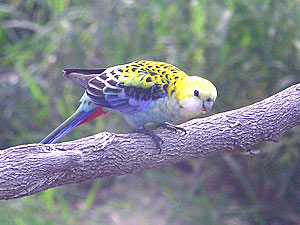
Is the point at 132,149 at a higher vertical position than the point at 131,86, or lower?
lower

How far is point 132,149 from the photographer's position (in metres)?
1.83

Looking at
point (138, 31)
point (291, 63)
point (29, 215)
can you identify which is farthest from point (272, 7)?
point (29, 215)

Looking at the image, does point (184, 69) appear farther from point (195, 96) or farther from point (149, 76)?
point (195, 96)

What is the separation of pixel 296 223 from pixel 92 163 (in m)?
1.79

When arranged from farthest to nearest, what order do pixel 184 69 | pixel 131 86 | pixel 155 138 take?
pixel 184 69
pixel 131 86
pixel 155 138

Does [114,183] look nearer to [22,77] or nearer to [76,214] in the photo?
[76,214]

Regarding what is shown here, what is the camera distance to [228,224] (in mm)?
2973

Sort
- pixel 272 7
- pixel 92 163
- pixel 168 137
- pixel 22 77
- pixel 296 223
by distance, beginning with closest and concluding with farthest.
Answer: pixel 92 163 → pixel 168 137 → pixel 296 223 → pixel 272 7 → pixel 22 77

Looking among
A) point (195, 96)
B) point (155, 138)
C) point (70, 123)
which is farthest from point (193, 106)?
point (70, 123)

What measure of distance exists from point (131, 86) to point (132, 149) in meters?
0.31

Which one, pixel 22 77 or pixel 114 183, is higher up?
pixel 22 77

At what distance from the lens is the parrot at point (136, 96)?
1.91 m

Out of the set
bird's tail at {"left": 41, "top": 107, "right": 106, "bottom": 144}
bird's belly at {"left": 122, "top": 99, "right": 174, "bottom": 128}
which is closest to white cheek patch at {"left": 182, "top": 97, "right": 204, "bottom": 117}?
bird's belly at {"left": 122, "top": 99, "right": 174, "bottom": 128}

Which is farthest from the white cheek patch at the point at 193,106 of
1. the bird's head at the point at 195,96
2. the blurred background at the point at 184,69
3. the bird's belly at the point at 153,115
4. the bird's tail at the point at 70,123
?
the blurred background at the point at 184,69
